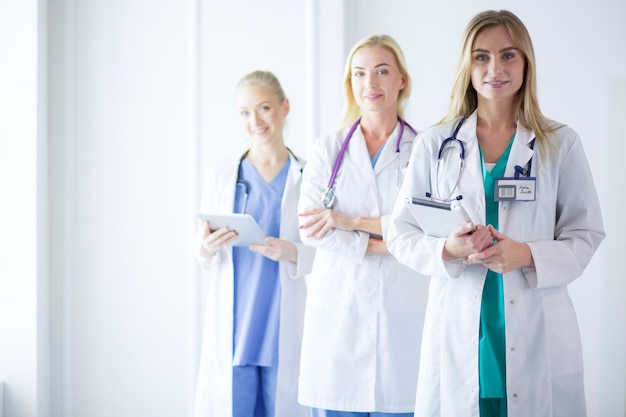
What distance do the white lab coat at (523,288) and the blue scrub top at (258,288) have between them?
0.87 metres

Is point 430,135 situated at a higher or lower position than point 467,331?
higher

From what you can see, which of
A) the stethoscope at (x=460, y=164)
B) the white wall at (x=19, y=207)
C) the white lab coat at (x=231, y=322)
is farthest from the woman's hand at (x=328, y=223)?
the white wall at (x=19, y=207)

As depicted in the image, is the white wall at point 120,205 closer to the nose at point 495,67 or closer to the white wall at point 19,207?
the white wall at point 19,207

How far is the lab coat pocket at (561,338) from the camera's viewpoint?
1.72 metres

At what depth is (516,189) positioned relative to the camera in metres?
1.72

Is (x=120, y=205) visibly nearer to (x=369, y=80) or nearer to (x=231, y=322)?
(x=231, y=322)

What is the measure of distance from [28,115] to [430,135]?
2.17 metres

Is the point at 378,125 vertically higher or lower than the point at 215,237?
higher

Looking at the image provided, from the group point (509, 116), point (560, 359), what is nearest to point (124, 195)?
point (509, 116)

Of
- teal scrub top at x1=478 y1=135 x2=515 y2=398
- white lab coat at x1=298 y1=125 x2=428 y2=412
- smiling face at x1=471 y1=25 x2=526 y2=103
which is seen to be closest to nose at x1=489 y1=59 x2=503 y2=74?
smiling face at x1=471 y1=25 x2=526 y2=103

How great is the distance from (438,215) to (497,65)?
453mm

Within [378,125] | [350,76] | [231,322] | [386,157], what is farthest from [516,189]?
[231,322]

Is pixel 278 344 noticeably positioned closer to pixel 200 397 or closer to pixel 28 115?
pixel 200 397

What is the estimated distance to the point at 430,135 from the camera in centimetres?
192
